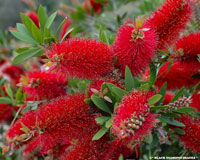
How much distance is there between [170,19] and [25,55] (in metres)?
0.62

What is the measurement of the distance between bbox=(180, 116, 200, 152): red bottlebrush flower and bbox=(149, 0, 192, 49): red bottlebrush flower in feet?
1.11

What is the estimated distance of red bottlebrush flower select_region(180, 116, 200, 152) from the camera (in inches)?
37.1

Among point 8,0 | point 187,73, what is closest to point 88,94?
point 187,73

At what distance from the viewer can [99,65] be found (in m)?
0.90

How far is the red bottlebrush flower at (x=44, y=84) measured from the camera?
110 cm

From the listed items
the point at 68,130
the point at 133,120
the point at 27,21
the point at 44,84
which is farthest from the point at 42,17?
the point at 133,120

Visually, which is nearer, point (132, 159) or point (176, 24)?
point (176, 24)

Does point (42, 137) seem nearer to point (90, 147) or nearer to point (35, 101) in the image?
point (90, 147)

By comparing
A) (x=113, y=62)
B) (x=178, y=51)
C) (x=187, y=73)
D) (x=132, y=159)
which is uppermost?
(x=113, y=62)

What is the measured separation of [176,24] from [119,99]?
38 cm

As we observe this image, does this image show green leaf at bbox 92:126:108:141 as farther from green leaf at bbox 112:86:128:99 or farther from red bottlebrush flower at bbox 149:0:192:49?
red bottlebrush flower at bbox 149:0:192:49

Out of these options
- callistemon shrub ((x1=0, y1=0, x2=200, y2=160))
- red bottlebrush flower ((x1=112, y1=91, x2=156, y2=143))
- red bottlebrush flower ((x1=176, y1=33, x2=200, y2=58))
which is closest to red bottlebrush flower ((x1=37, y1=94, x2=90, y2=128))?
callistemon shrub ((x1=0, y1=0, x2=200, y2=160))

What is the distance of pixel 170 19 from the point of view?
3.03ft

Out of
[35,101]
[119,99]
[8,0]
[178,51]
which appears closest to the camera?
[119,99]
